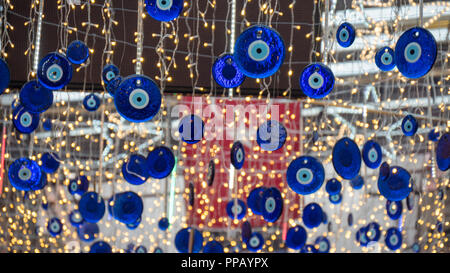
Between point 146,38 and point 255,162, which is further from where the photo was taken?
point 255,162

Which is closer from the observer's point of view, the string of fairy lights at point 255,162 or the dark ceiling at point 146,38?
the dark ceiling at point 146,38

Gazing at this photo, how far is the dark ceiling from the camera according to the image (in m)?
5.05

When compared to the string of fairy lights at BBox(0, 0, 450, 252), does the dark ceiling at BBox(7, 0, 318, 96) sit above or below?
above

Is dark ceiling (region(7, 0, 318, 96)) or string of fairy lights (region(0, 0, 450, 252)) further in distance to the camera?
string of fairy lights (region(0, 0, 450, 252))

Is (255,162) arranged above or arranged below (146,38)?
below

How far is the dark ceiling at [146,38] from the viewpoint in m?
5.05

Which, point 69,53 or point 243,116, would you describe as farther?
point 243,116

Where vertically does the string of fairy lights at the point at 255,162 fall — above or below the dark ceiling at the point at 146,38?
below

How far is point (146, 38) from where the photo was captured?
5191 mm
